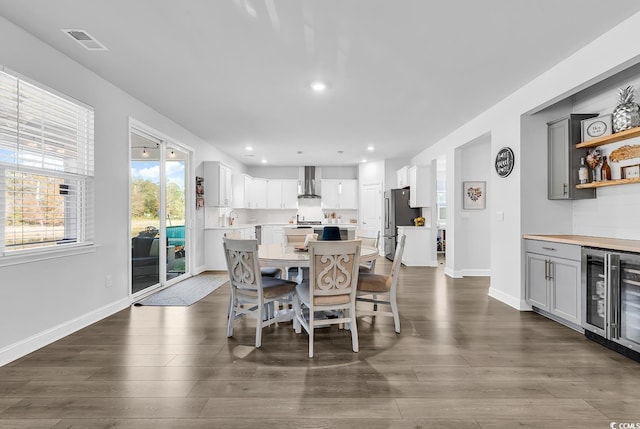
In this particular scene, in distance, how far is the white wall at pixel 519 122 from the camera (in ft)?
8.39

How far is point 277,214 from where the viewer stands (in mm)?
9562

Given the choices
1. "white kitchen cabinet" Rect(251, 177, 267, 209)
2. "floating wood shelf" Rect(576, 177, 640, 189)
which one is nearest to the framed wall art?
"floating wood shelf" Rect(576, 177, 640, 189)

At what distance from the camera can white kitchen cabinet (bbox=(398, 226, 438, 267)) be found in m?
6.80

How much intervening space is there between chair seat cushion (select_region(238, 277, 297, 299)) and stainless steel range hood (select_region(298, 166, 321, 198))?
20.4 feet

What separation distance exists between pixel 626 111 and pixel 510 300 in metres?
2.28

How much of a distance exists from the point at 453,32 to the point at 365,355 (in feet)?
8.78

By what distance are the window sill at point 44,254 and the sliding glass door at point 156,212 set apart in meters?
0.81

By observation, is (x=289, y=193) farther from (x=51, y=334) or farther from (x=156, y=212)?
(x=51, y=334)

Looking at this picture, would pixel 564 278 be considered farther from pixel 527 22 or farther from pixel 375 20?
pixel 375 20

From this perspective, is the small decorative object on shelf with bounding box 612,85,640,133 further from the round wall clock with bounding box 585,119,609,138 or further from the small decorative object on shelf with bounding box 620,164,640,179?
the small decorative object on shelf with bounding box 620,164,640,179

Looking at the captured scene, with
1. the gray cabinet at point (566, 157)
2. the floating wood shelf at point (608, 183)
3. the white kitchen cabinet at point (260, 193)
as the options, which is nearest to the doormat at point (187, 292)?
the white kitchen cabinet at point (260, 193)

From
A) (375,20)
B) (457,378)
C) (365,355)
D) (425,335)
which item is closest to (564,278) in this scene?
(425,335)

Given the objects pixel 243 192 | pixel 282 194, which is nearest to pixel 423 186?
pixel 282 194

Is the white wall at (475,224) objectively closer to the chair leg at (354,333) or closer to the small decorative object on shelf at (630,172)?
the small decorative object on shelf at (630,172)
